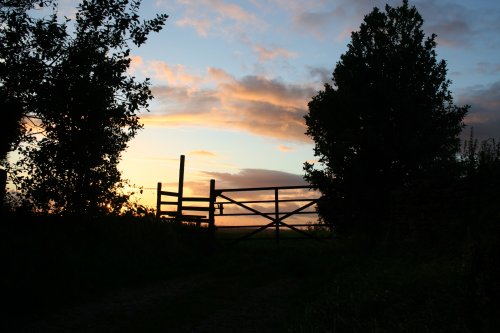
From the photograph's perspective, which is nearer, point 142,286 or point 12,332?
point 12,332

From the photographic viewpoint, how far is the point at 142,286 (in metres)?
10.4

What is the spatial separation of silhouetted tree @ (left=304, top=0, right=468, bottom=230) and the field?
2.28 meters

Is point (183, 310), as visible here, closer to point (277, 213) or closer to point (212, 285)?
point (212, 285)

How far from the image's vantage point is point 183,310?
7.86 m

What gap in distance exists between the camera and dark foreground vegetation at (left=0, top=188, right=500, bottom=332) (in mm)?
5582

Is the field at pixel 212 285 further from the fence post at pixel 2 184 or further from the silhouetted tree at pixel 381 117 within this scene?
the silhouetted tree at pixel 381 117

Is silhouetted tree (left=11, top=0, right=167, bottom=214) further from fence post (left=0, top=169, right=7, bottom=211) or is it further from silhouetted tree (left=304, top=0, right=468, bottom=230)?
silhouetted tree (left=304, top=0, right=468, bottom=230)

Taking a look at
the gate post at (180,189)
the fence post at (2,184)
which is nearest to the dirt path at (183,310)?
the fence post at (2,184)

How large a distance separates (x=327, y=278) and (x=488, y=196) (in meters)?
3.75

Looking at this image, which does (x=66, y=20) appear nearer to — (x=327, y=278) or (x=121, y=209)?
(x=121, y=209)

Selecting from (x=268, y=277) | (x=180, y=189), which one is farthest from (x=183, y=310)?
(x=180, y=189)

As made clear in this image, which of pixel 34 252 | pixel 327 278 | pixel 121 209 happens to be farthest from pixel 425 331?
pixel 121 209

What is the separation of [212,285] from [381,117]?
8624mm

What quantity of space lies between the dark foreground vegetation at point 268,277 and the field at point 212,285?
0.08ft
